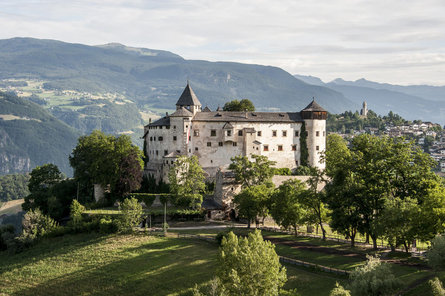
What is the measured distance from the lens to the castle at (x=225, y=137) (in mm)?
99625

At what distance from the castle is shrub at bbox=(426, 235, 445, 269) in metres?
56.8

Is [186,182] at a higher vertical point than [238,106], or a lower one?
lower

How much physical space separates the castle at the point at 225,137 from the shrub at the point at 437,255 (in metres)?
56.8

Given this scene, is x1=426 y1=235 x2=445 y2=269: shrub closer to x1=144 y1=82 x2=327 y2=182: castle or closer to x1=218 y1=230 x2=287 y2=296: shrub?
x1=218 y1=230 x2=287 y2=296: shrub

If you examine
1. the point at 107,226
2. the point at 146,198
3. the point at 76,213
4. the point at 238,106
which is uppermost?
the point at 238,106

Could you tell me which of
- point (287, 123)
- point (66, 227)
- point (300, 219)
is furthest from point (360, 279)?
point (287, 123)

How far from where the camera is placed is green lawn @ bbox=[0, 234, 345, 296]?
58969 mm

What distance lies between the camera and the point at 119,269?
66000mm

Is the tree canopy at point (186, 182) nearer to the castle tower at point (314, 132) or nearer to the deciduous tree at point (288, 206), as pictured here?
the deciduous tree at point (288, 206)

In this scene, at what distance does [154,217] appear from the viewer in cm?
8344

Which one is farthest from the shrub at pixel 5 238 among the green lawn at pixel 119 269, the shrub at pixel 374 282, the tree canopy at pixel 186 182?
the shrub at pixel 374 282

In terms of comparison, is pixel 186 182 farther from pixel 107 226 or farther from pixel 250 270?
pixel 250 270

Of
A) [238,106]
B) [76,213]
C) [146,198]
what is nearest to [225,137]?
[238,106]

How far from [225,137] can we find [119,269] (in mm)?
42350
